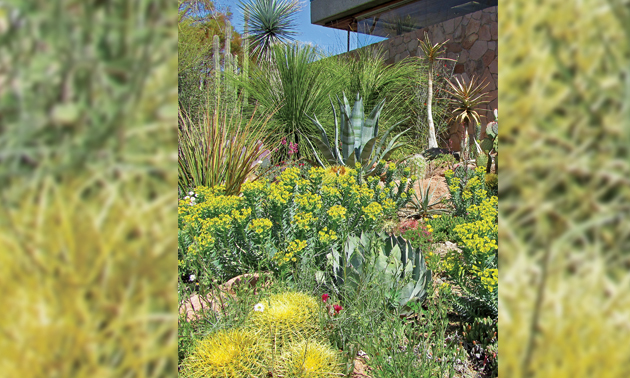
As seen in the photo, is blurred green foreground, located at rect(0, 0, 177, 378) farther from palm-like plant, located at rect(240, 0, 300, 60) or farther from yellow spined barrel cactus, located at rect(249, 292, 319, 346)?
palm-like plant, located at rect(240, 0, 300, 60)

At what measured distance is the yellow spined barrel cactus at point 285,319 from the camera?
1.74 meters

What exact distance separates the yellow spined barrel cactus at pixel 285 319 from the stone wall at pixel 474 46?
939 cm

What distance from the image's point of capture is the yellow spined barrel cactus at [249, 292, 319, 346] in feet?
5.72

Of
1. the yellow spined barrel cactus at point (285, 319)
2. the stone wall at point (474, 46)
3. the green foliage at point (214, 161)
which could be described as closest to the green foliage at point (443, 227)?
the yellow spined barrel cactus at point (285, 319)

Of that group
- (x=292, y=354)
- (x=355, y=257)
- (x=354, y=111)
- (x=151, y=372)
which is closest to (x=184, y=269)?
(x=355, y=257)

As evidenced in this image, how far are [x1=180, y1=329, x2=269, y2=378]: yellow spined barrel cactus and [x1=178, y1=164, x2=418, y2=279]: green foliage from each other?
61cm

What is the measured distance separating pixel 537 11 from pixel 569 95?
75 millimetres

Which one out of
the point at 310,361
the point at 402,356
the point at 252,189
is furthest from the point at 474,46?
the point at 310,361

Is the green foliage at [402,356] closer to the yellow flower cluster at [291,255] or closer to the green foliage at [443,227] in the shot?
the yellow flower cluster at [291,255]

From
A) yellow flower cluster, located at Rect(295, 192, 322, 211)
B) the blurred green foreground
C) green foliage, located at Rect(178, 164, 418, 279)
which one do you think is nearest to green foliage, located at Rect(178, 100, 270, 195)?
green foliage, located at Rect(178, 164, 418, 279)

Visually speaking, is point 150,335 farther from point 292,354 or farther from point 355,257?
point 355,257

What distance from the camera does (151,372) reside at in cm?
35

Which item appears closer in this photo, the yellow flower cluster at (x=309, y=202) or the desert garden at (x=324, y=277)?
the desert garden at (x=324, y=277)

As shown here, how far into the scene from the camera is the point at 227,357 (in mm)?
1497
